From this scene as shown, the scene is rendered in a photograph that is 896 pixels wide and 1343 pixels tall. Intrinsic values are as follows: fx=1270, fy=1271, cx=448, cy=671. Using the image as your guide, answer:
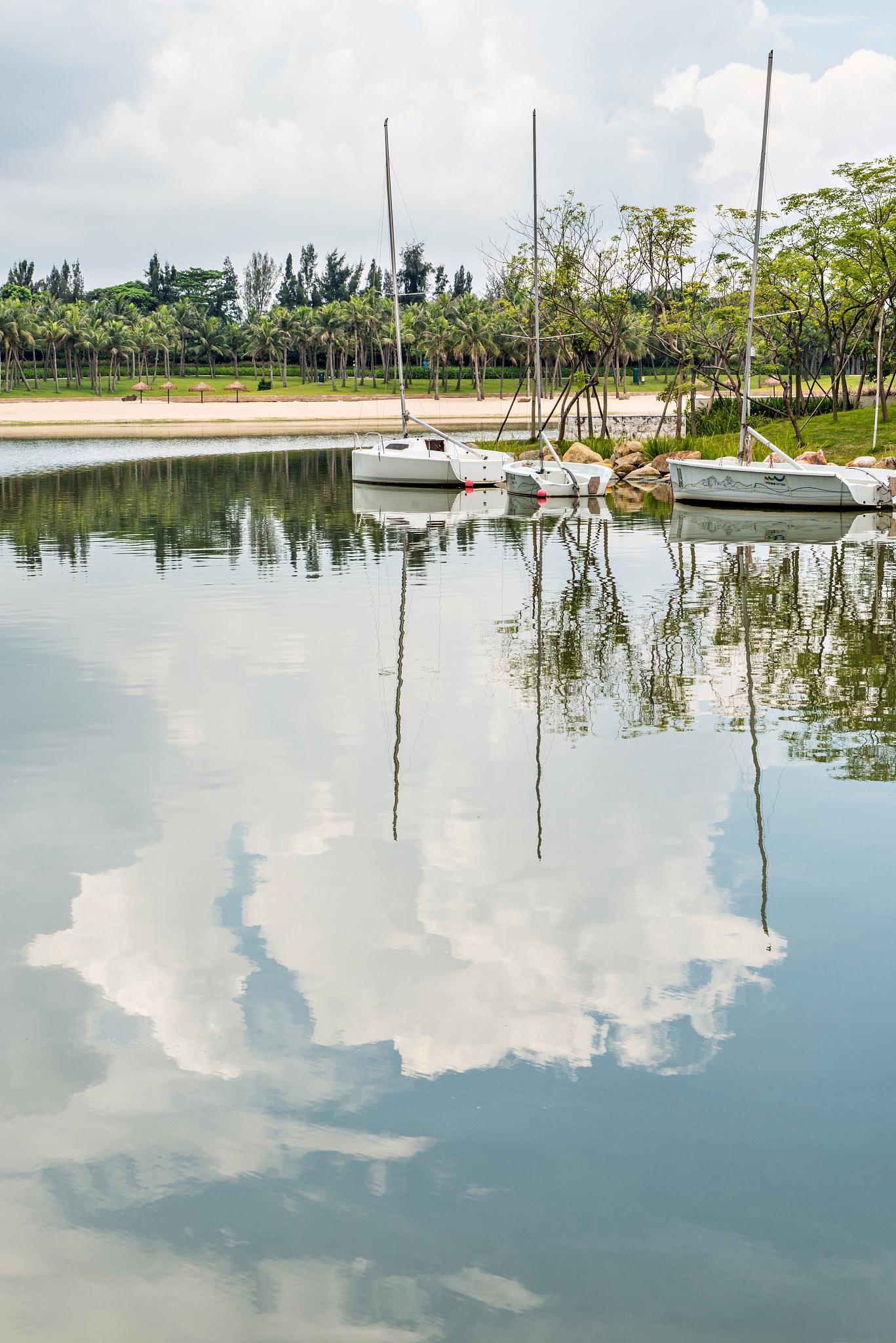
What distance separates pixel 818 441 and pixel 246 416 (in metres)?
79.9

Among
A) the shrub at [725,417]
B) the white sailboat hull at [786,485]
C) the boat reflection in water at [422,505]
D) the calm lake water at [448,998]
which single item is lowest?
the boat reflection in water at [422,505]

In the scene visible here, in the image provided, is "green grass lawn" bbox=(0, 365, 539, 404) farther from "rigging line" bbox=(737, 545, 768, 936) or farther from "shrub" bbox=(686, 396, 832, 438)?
"rigging line" bbox=(737, 545, 768, 936)

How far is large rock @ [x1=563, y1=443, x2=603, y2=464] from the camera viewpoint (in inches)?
1918

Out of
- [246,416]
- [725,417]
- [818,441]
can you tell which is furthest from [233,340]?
[818,441]

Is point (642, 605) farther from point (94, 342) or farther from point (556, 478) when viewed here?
point (94, 342)

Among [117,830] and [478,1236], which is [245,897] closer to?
[117,830]

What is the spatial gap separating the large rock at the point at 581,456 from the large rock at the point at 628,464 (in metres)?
2.50

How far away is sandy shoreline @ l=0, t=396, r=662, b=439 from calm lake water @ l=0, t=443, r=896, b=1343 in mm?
80261

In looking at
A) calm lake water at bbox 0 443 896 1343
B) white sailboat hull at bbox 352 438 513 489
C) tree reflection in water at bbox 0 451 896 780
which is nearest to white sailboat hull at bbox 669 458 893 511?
tree reflection in water at bbox 0 451 896 780

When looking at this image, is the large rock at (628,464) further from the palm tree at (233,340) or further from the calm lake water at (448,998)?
the palm tree at (233,340)

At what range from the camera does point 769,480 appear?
35.2 metres

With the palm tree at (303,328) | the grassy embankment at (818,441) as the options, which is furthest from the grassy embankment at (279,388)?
the grassy embankment at (818,441)

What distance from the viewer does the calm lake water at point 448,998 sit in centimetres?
480

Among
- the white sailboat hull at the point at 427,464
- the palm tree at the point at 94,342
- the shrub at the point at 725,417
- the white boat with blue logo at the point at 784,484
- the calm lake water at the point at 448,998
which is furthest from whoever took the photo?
the palm tree at the point at 94,342
